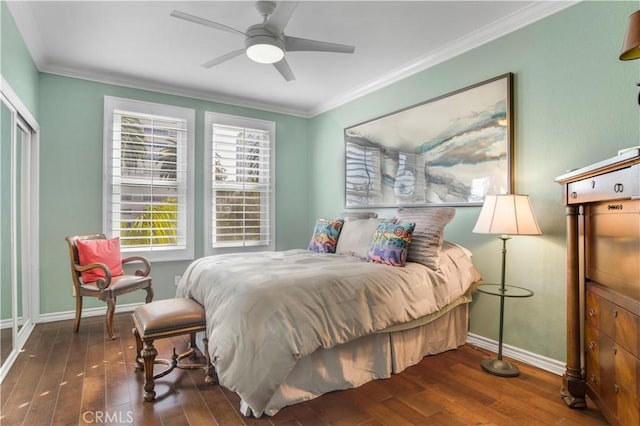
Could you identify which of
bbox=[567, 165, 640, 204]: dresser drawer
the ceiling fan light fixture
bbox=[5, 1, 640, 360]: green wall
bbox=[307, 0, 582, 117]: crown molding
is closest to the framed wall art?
bbox=[5, 1, 640, 360]: green wall

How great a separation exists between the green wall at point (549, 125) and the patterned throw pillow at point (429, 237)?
1.43 feet

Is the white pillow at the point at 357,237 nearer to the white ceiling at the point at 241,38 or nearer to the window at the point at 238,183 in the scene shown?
the white ceiling at the point at 241,38

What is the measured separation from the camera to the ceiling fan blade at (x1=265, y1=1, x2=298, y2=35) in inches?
83.8

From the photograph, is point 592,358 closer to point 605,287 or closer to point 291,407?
point 605,287

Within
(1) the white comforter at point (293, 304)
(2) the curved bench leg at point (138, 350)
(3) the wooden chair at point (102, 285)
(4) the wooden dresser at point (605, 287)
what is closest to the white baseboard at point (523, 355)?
(4) the wooden dresser at point (605, 287)

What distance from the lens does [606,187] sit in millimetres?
1653

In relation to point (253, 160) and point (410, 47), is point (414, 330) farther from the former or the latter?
point (253, 160)

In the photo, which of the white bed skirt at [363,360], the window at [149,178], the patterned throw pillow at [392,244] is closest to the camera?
the white bed skirt at [363,360]

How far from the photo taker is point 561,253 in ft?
8.36

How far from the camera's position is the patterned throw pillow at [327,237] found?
3.63 m

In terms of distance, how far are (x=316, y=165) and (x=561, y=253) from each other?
347 cm

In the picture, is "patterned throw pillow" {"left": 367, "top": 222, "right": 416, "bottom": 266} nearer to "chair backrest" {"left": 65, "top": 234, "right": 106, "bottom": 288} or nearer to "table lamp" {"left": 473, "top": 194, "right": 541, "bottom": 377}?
"table lamp" {"left": 473, "top": 194, "right": 541, "bottom": 377}

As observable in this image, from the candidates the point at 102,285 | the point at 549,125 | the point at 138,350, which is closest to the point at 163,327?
the point at 138,350

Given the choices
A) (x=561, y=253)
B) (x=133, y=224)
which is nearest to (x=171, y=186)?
(x=133, y=224)
